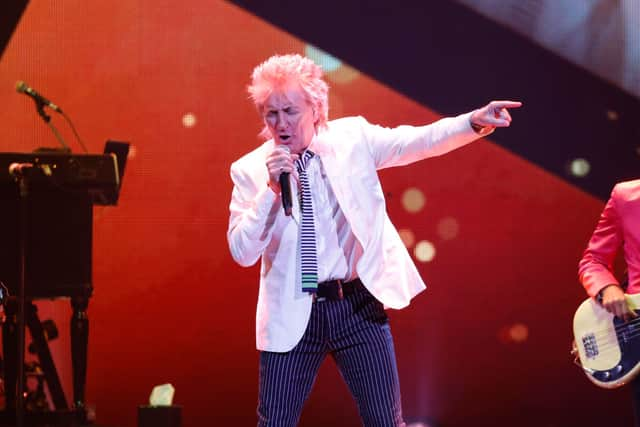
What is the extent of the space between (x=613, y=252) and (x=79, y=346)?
228 centimetres

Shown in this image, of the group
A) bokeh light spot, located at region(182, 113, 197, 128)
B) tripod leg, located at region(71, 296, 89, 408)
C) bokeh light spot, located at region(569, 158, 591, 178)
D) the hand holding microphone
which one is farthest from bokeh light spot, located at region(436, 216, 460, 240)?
the hand holding microphone

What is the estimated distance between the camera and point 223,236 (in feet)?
15.1

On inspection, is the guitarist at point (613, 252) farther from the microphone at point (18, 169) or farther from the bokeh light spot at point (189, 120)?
the bokeh light spot at point (189, 120)

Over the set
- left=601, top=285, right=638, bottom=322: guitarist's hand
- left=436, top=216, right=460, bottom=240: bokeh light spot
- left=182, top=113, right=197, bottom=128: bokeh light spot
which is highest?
left=182, top=113, right=197, bottom=128: bokeh light spot

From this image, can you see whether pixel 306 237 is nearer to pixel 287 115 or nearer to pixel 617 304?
pixel 287 115

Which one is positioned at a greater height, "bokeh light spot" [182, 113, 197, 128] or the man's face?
"bokeh light spot" [182, 113, 197, 128]

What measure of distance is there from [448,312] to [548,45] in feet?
5.13

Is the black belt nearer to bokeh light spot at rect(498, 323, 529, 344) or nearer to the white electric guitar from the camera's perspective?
the white electric guitar

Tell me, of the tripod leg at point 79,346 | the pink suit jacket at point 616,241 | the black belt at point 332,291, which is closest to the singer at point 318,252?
the black belt at point 332,291

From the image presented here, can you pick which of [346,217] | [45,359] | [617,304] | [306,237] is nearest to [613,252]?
[617,304]

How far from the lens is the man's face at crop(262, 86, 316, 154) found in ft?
7.38

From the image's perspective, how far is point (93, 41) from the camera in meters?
4.57

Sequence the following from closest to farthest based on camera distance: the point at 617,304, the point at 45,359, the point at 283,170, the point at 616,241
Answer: the point at 283,170, the point at 617,304, the point at 616,241, the point at 45,359

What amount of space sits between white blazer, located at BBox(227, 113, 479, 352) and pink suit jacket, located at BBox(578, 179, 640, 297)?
50 cm
